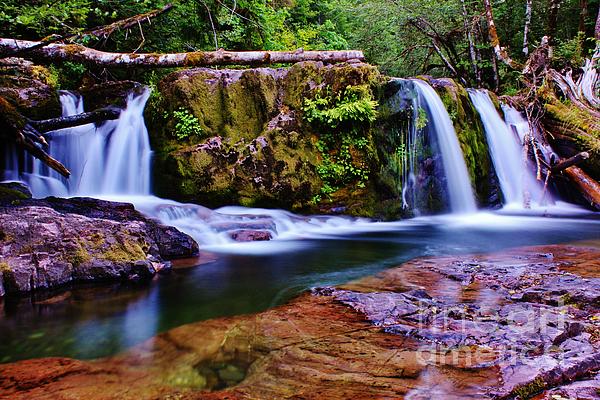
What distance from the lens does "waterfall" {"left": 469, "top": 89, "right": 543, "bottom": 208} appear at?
35.3 ft

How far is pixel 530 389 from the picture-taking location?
2.01 meters

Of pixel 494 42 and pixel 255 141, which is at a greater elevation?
pixel 494 42

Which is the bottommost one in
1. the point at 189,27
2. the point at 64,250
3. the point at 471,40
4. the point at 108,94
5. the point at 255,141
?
the point at 64,250

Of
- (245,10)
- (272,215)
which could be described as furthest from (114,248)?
(245,10)

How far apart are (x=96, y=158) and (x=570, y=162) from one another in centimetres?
1096

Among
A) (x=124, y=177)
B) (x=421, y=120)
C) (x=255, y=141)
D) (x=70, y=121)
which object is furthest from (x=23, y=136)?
(x=421, y=120)

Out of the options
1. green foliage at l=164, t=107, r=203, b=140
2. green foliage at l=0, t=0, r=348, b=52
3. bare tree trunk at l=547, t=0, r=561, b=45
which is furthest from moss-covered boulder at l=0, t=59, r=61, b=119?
bare tree trunk at l=547, t=0, r=561, b=45

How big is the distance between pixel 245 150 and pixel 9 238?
203 inches

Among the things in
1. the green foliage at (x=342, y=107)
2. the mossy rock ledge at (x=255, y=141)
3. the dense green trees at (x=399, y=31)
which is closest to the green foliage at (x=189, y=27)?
the dense green trees at (x=399, y=31)

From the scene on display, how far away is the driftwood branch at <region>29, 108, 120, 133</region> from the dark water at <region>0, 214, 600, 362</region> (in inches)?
166

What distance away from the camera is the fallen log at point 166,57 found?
8500mm

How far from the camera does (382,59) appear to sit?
17844mm

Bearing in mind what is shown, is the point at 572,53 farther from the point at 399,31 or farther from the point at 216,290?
the point at 216,290

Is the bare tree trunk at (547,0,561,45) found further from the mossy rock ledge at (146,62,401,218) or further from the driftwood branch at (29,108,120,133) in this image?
the driftwood branch at (29,108,120,133)
